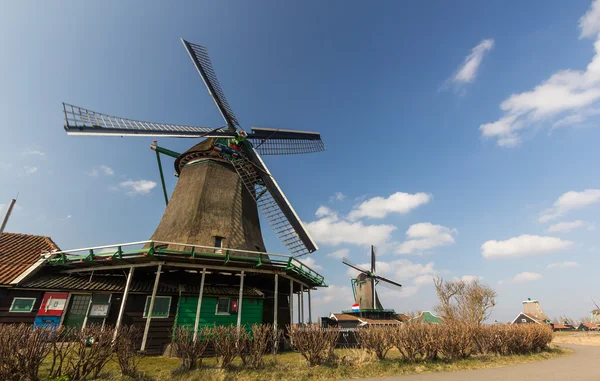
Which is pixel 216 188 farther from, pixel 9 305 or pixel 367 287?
pixel 367 287

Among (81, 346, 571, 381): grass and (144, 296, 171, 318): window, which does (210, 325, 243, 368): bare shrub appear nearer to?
(81, 346, 571, 381): grass

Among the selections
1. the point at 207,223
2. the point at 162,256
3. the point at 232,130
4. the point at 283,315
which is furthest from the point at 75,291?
the point at 232,130

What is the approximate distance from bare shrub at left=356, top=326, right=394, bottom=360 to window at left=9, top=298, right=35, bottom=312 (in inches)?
634

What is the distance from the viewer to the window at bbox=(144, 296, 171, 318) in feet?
48.8

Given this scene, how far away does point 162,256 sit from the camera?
13.4 meters

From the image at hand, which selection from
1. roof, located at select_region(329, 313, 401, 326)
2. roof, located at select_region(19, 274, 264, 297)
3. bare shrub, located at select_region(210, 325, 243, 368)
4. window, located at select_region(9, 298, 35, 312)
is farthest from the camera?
roof, located at select_region(329, 313, 401, 326)

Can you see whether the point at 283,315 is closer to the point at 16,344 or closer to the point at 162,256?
the point at 162,256

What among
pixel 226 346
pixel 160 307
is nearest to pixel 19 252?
pixel 160 307

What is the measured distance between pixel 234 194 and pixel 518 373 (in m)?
17.2

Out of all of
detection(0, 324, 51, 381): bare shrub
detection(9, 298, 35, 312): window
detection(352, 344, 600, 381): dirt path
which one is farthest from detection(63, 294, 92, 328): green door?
detection(352, 344, 600, 381): dirt path

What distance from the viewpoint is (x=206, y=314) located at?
1544 centimetres

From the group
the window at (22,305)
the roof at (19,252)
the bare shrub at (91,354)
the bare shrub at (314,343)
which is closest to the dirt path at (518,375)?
the bare shrub at (314,343)

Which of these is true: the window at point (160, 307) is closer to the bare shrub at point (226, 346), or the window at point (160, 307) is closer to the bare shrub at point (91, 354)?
the bare shrub at point (226, 346)

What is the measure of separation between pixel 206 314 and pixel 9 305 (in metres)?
8.96
